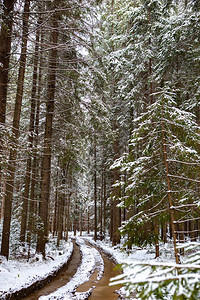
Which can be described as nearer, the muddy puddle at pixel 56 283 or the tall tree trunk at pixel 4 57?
the tall tree trunk at pixel 4 57

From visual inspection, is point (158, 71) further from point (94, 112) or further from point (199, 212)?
point (199, 212)

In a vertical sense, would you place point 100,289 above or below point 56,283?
above

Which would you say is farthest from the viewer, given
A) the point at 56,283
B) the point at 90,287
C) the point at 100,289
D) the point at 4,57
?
the point at 56,283

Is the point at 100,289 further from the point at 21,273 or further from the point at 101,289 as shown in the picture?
the point at 21,273

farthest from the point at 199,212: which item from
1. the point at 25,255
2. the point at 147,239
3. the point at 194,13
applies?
the point at 194,13

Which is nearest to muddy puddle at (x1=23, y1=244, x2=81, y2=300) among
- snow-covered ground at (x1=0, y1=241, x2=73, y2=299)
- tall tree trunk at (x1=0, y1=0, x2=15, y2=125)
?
snow-covered ground at (x1=0, y1=241, x2=73, y2=299)

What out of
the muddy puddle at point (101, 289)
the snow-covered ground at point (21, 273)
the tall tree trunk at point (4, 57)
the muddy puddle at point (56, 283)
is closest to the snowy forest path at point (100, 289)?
the muddy puddle at point (101, 289)

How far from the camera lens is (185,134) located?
4.43 metres

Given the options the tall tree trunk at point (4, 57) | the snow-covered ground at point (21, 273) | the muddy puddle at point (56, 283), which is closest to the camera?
the tall tree trunk at point (4, 57)

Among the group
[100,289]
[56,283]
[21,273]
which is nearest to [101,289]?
[100,289]

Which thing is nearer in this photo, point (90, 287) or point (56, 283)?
point (90, 287)

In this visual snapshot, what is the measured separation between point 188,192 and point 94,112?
8042 millimetres

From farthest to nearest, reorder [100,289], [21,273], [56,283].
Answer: [56,283] < [100,289] < [21,273]

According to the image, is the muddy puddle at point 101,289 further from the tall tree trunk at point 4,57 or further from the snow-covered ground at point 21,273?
the tall tree trunk at point 4,57
